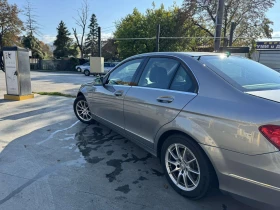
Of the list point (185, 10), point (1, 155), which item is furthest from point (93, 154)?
point (185, 10)

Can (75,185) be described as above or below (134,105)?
below

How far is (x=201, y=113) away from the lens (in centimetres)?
228

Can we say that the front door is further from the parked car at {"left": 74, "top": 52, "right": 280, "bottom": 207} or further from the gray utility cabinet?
the gray utility cabinet

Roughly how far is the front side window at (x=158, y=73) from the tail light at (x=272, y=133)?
1.25 m

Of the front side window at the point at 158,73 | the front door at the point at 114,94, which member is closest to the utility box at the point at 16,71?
the front door at the point at 114,94

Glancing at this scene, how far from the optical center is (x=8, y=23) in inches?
1655

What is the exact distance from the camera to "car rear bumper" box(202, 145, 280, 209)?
1.84 m

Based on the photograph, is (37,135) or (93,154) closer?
(93,154)

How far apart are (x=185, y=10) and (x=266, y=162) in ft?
83.6

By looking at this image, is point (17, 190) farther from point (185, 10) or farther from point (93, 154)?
point (185, 10)

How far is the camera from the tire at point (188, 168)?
91.8 inches

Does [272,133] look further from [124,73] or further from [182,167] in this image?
[124,73]

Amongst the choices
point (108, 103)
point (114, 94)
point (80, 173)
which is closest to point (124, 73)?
point (114, 94)

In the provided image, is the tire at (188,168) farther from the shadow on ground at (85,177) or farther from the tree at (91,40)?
the tree at (91,40)
